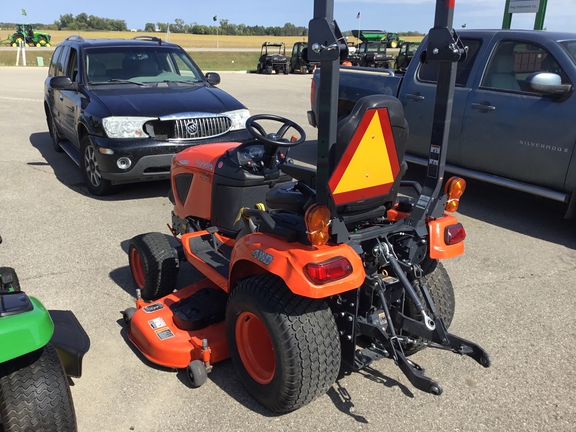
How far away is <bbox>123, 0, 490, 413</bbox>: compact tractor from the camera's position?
7.86 feet

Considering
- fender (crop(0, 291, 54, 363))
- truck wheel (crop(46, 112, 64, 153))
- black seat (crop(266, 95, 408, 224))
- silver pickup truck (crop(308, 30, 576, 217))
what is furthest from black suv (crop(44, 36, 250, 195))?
fender (crop(0, 291, 54, 363))

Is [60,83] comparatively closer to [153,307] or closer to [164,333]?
[153,307]

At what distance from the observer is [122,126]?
5.98m

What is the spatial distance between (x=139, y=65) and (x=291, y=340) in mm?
5770

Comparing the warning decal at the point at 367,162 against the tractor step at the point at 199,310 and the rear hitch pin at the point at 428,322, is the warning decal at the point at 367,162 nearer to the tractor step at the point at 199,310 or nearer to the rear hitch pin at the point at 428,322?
the rear hitch pin at the point at 428,322

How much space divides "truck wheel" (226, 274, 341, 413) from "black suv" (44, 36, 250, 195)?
3668 millimetres

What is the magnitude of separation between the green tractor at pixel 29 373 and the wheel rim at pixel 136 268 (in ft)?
5.67

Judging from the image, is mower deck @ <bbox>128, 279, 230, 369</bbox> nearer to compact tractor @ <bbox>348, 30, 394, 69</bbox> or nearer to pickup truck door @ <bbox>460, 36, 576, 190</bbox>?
pickup truck door @ <bbox>460, 36, 576, 190</bbox>

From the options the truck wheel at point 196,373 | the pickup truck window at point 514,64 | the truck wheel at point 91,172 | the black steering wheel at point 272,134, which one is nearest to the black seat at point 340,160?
the black steering wheel at point 272,134

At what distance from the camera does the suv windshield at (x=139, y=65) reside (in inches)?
275

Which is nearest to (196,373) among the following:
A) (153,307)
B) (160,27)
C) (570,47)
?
(153,307)

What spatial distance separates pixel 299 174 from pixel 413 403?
4.59 feet

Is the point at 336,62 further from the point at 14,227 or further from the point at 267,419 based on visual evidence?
→ the point at 14,227

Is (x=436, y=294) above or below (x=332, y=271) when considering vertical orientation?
below
